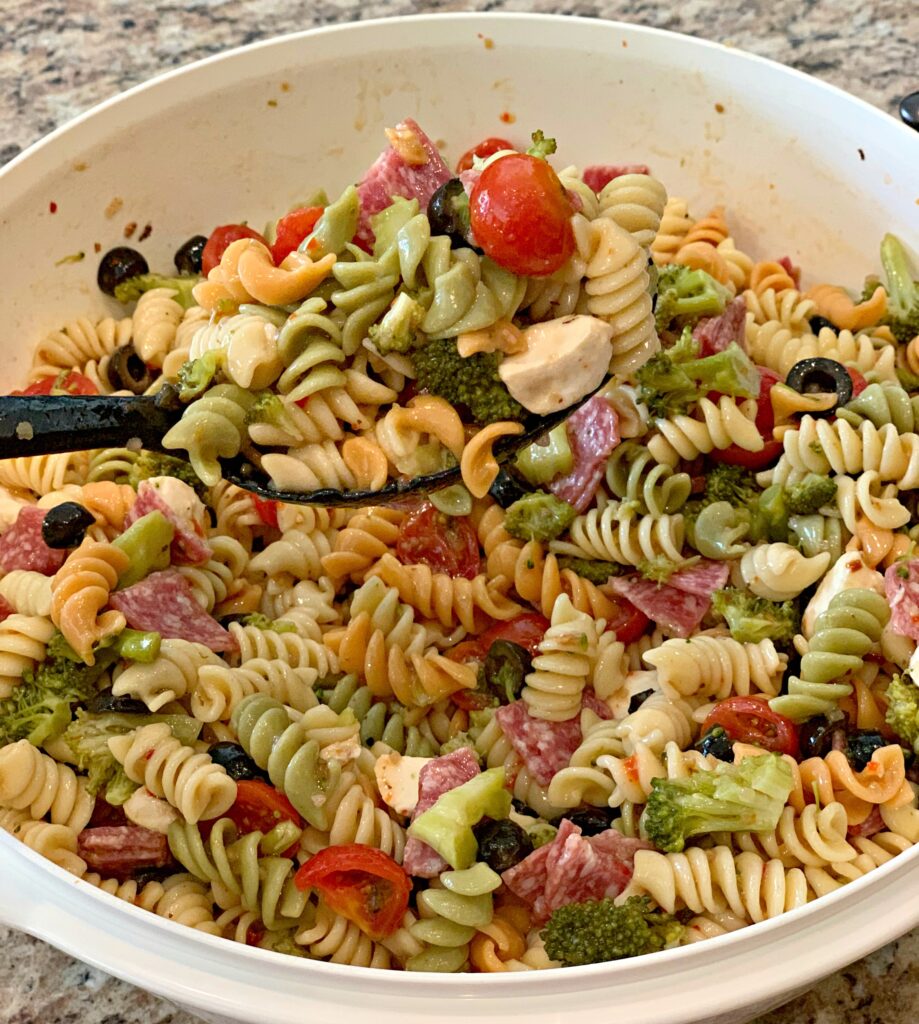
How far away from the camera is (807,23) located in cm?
406

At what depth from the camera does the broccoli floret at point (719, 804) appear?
86.4 inches

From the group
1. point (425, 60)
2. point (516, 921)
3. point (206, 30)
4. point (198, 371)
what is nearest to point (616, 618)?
point (516, 921)

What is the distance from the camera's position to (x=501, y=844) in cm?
227

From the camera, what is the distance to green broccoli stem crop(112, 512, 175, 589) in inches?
103

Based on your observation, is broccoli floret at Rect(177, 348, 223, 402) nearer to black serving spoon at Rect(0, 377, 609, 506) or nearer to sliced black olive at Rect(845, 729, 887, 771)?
black serving spoon at Rect(0, 377, 609, 506)

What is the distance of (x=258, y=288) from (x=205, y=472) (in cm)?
42

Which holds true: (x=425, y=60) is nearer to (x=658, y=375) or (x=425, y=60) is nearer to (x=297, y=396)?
(x=658, y=375)

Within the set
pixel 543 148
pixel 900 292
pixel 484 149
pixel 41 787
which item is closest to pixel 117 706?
pixel 41 787

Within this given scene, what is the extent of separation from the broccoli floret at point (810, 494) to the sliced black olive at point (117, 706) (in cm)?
165

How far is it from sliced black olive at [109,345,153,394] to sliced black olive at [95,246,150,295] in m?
0.22

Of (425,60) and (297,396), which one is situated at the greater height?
(425,60)

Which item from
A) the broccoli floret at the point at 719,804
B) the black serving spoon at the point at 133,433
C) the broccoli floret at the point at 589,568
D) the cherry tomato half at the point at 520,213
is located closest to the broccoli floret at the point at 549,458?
the broccoli floret at the point at 589,568

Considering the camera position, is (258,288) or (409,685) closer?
(258,288)

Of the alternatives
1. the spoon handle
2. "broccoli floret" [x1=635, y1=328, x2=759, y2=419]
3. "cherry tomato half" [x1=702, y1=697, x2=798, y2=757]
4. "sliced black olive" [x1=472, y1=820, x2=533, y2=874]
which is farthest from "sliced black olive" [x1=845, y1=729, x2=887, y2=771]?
the spoon handle
